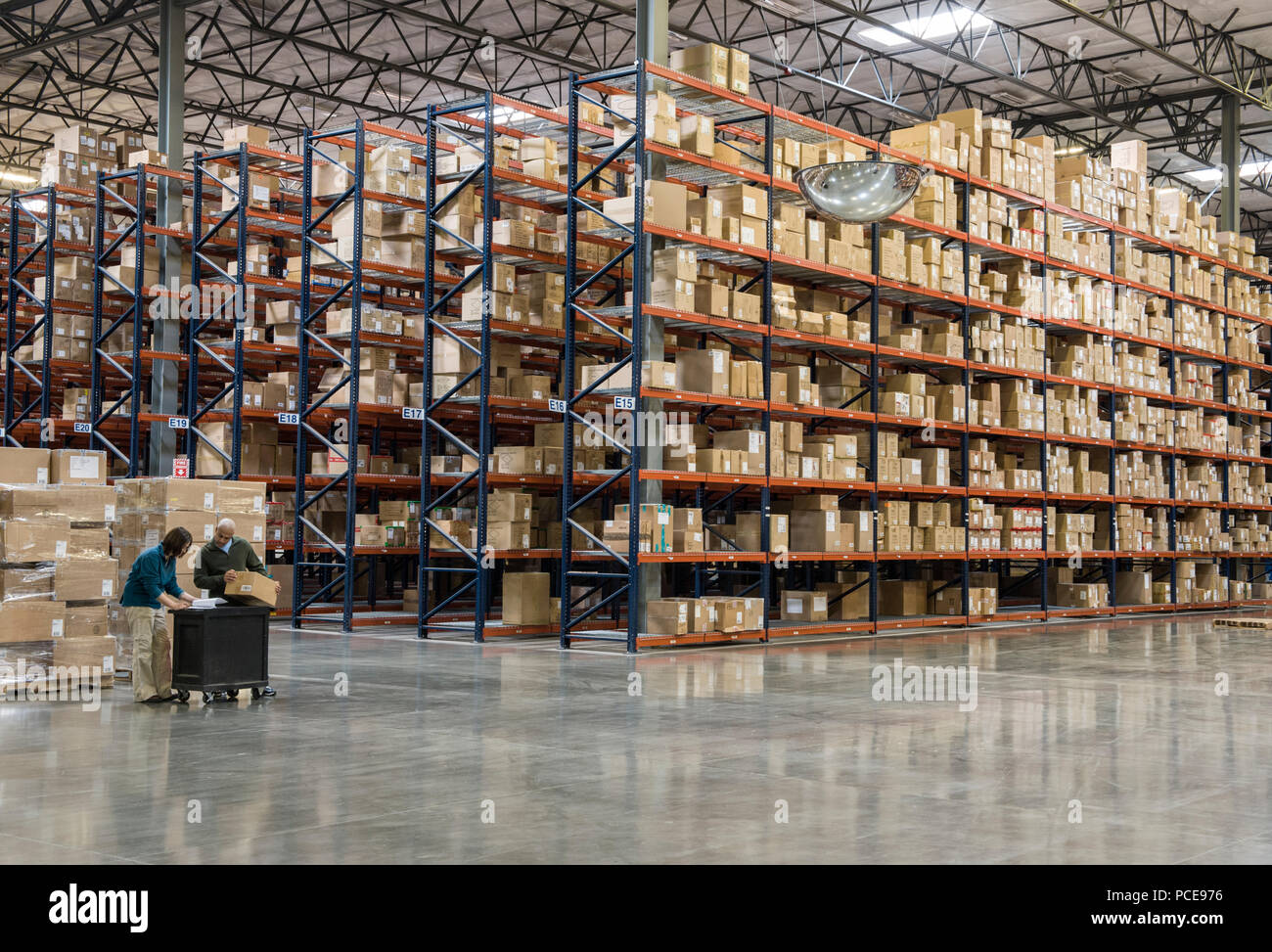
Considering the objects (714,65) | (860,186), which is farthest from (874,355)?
(860,186)

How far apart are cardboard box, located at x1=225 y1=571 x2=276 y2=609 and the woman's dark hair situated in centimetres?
55

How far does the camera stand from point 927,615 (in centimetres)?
1831

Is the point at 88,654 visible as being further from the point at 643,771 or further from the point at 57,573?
the point at 643,771

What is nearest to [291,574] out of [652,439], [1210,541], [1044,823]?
[652,439]

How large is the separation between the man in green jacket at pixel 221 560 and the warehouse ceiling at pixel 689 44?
12.3 metres

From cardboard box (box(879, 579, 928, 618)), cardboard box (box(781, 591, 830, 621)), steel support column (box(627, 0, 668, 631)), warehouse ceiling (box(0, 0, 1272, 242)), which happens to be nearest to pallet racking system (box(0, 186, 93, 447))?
warehouse ceiling (box(0, 0, 1272, 242))

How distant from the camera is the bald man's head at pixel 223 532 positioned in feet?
32.6

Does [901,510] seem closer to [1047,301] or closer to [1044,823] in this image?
[1047,301]

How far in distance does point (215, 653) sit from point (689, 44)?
1691 cm

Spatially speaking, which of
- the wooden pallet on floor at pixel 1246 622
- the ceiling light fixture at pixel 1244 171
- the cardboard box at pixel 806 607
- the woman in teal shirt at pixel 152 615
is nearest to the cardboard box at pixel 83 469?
the woman in teal shirt at pixel 152 615

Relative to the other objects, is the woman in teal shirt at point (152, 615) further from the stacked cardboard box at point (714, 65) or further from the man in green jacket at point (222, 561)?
the stacked cardboard box at point (714, 65)

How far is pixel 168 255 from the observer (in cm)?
1828

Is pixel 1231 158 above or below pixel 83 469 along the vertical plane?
above

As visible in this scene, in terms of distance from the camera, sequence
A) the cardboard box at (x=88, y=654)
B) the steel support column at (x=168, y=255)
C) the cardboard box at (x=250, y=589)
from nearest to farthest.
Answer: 1. the cardboard box at (x=250, y=589)
2. the cardboard box at (x=88, y=654)
3. the steel support column at (x=168, y=255)
